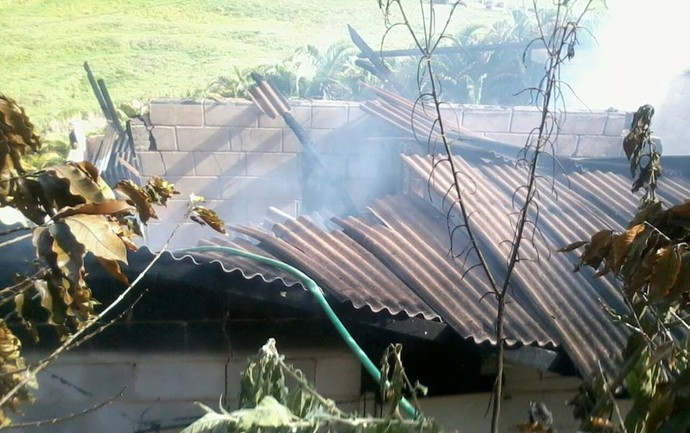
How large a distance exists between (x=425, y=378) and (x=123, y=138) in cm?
455

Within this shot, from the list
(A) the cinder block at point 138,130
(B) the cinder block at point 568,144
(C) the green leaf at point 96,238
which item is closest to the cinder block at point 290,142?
(A) the cinder block at point 138,130

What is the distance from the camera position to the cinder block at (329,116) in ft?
22.0

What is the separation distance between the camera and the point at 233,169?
7.00 m

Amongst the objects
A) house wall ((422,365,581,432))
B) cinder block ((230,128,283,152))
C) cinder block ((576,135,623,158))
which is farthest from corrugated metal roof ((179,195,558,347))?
cinder block ((576,135,623,158))

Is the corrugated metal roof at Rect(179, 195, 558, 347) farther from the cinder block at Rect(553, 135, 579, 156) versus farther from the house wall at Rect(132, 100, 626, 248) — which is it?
the cinder block at Rect(553, 135, 579, 156)

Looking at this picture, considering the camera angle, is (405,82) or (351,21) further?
(351,21)

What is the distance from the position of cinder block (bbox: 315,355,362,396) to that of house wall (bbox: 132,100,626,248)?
2.76 meters

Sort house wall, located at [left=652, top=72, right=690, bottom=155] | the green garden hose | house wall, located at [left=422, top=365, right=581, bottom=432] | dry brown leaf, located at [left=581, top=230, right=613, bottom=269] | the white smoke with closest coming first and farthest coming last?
1. dry brown leaf, located at [left=581, top=230, right=613, bottom=269]
2. the green garden hose
3. house wall, located at [left=422, top=365, right=581, bottom=432]
4. the white smoke
5. house wall, located at [left=652, top=72, right=690, bottom=155]

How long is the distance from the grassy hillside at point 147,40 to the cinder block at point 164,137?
1.95 m

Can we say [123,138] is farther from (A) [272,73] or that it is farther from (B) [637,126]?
(B) [637,126]

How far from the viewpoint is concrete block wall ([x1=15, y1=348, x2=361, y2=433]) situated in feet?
11.2

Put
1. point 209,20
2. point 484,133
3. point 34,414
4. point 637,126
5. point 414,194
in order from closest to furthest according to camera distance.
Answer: point 637,126
point 34,414
point 414,194
point 484,133
point 209,20

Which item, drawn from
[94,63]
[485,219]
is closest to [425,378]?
[485,219]

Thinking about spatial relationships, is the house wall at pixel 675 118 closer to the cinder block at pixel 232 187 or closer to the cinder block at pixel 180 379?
the cinder block at pixel 232 187
